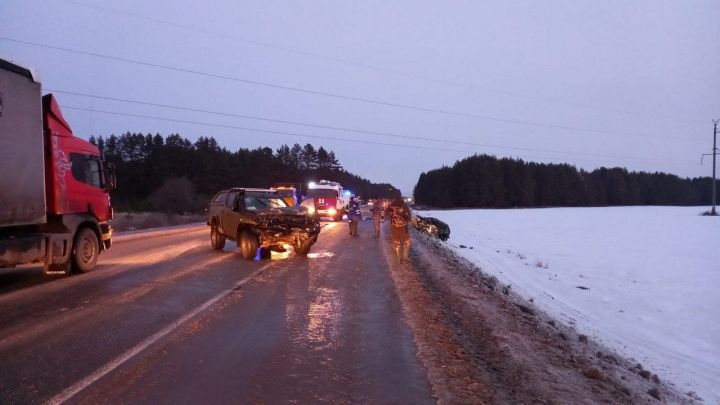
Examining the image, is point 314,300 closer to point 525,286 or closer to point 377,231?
point 525,286

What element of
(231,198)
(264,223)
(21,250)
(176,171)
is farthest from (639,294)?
(176,171)

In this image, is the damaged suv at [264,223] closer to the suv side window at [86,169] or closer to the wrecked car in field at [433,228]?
the suv side window at [86,169]

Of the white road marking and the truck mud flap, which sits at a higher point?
the truck mud flap

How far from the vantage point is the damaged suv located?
16.5 metres

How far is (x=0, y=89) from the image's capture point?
10.4 m

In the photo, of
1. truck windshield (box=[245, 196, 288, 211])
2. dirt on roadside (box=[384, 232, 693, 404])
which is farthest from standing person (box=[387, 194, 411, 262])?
A: truck windshield (box=[245, 196, 288, 211])

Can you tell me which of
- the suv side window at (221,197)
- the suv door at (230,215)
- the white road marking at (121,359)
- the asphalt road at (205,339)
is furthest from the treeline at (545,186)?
the white road marking at (121,359)

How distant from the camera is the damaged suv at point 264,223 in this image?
54.1 ft

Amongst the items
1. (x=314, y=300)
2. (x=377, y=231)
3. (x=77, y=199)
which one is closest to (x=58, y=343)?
(x=314, y=300)

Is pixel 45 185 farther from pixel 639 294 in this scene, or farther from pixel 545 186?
pixel 545 186

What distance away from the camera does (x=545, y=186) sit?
151m

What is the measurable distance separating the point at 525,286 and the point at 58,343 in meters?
15.5

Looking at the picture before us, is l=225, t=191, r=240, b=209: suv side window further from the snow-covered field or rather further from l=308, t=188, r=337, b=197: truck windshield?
Answer: l=308, t=188, r=337, b=197: truck windshield

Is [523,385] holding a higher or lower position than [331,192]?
lower
